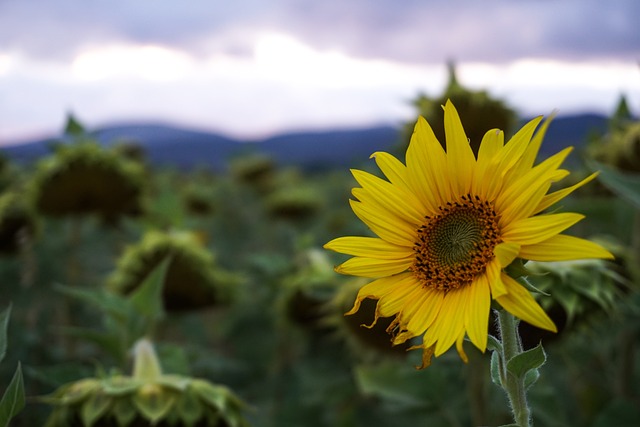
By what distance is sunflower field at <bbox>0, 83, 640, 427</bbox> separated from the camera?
0.60m

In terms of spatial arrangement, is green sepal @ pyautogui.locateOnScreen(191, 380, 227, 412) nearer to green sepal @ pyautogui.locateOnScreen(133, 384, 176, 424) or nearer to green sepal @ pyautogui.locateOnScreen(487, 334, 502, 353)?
green sepal @ pyautogui.locateOnScreen(133, 384, 176, 424)

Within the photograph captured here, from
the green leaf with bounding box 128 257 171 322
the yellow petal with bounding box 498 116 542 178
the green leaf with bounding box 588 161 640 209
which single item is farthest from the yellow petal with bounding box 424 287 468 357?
the green leaf with bounding box 128 257 171 322

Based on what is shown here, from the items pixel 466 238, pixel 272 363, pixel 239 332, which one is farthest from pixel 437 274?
pixel 239 332

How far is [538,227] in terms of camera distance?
519 millimetres

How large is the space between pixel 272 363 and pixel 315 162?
6.08 meters

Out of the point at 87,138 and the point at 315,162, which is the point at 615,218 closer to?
the point at 87,138

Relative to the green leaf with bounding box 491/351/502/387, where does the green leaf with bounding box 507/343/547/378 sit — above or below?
above

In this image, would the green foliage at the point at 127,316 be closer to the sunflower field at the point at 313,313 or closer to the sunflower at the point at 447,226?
the sunflower field at the point at 313,313

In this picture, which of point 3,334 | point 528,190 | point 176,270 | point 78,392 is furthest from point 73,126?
point 528,190

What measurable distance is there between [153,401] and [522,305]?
57 cm

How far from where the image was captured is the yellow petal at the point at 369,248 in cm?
60

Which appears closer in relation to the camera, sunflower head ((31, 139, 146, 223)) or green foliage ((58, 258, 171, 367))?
green foliage ((58, 258, 171, 367))

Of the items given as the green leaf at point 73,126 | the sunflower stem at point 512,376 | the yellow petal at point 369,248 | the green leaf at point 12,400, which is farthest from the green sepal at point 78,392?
the green leaf at point 73,126

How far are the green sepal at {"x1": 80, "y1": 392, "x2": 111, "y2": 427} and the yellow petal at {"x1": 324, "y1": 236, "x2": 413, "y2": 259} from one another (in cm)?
45
